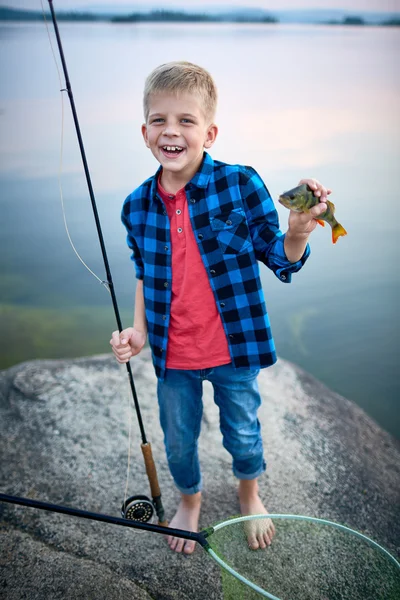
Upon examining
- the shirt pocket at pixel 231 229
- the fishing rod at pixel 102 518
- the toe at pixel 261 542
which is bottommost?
the toe at pixel 261 542

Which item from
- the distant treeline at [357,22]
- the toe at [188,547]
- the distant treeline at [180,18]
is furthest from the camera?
the distant treeline at [180,18]

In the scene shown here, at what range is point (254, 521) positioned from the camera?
138 cm

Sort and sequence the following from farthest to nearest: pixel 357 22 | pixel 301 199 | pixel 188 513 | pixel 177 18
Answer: pixel 177 18 → pixel 357 22 → pixel 188 513 → pixel 301 199

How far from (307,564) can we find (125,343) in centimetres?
83

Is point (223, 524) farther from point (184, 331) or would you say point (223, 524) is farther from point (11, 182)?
point (11, 182)

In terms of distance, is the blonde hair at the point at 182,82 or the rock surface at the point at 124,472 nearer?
the blonde hair at the point at 182,82

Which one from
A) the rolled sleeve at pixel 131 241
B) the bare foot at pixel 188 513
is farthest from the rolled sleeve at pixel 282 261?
the bare foot at pixel 188 513

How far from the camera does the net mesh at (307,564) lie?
114cm

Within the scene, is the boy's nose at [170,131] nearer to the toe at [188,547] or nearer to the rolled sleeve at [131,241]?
the rolled sleeve at [131,241]

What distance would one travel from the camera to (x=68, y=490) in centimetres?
179

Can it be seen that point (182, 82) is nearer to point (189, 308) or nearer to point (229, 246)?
point (229, 246)

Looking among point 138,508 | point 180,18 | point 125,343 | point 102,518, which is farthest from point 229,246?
point 180,18

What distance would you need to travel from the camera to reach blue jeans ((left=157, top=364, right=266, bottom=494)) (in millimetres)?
1416

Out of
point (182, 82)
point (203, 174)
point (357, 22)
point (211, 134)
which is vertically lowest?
point (203, 174)
